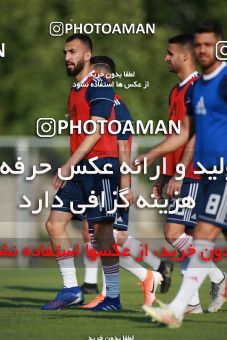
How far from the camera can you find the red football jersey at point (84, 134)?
1162 cm

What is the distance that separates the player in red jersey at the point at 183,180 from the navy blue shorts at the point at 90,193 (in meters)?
0.50

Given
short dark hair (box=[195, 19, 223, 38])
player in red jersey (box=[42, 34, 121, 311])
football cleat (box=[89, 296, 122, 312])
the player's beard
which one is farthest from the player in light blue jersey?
the player's beard

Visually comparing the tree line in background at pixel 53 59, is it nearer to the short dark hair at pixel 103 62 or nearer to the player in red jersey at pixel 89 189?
the short dark hair at pixel 103 62

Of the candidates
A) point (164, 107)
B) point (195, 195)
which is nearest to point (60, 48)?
point (164, 107)

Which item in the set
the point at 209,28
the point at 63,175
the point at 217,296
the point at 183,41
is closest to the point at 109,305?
the point at 217,296

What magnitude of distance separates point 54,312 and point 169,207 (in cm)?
137

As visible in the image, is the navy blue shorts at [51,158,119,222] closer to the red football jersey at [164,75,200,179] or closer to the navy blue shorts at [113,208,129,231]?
the red football jersey at [164,75,200,179]

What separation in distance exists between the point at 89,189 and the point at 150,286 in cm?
112

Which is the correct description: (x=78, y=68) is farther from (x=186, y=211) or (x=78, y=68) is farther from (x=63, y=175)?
(x=186, y=211)

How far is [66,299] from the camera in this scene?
11586 millimetres

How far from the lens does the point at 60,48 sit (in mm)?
24281

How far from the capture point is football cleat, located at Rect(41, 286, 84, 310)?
11.6 meters

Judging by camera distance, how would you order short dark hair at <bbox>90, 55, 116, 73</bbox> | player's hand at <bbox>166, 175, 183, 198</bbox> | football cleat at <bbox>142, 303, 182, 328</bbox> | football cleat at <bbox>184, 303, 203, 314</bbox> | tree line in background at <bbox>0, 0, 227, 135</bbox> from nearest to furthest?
1. football cleat at <bbox>142, 303, 182, 328</bbox>
2. player's hand at <bbox>166, 175, 183, 198</bbox>
3. football cleat at <bbox>184, 303, 203, 314</bbox>
4. short dark hair at <bbox>90, 55, 116, 73</bbox>
5. tree line in background at <bbox>0, 0, 227, 135</bbox>

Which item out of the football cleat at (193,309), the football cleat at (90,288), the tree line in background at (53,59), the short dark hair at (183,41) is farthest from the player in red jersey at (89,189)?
the tree line in background at (53,59)
